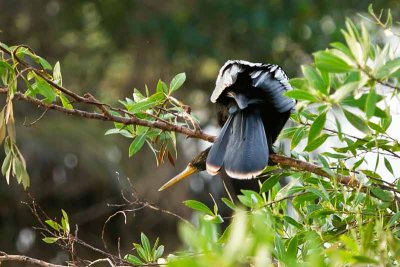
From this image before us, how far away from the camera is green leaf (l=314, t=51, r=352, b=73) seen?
156 centimetres

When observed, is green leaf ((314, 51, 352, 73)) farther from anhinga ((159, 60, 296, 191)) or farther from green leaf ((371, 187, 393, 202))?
anhinga ((159, 60, 296, 191))

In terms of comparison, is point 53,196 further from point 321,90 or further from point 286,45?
point 321,90

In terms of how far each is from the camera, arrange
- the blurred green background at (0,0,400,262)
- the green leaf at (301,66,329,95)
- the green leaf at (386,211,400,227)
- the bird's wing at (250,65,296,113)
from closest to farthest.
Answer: the green leaf at (301,66,329,95), the green leaf at (386,211,400,227), the bird's wing at (250,65,296,113), the blurred green background at (0,0,400,262)

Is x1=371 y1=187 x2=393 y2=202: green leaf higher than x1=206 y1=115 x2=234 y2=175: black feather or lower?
higher

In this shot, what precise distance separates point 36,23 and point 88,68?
0.75m

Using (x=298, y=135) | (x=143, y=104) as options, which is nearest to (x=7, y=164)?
(x=143, y=104)

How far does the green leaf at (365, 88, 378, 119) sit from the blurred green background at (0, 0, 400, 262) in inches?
225

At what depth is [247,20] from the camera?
850cm

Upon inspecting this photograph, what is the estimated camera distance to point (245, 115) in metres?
2.93

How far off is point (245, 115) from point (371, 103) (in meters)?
1.32

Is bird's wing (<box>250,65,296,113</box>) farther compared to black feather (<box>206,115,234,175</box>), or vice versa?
bird's wing (<box>250,65,296,113</box>)

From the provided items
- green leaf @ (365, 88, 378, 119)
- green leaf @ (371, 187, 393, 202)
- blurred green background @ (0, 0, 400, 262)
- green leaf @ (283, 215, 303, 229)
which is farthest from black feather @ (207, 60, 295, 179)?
blurred green background @ (0, 0, 400, 262)

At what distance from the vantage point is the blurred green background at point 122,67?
26.0ft

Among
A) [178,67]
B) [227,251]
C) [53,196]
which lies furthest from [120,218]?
[227,251]
